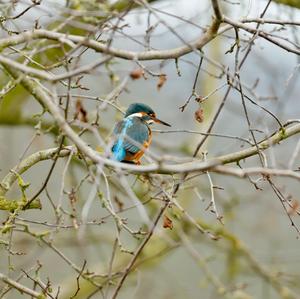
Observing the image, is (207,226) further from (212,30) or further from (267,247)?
(212,30)

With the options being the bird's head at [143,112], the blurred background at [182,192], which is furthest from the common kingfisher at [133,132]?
the blurred background at [182,192]

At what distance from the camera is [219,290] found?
4594 mm

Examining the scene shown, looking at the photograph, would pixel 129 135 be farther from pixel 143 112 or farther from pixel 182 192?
pixel 182 192

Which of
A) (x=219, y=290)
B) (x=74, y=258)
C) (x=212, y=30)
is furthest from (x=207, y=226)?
(x=212, y=30)

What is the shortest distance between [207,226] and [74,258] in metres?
2.43

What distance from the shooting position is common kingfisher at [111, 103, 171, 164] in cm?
352

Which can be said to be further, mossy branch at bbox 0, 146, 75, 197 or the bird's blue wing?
the bird's blue wing

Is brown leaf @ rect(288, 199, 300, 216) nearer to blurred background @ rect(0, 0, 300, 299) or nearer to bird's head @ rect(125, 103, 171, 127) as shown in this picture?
bird's head @ rect(125, 103, 171, 127)

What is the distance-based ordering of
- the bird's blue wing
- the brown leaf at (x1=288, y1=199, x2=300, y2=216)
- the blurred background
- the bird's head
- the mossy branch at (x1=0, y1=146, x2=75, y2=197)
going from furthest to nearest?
the blurred background
the bird's head
the bird's blue wing
the mossy branch at (x1=0, y1=146, x2=75, y2=197)
the brown leaf at (x1=288, y1=199, x2=300, y2=216)

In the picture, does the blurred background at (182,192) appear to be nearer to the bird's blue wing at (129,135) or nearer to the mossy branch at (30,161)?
the bird's blue wing at (129,135)

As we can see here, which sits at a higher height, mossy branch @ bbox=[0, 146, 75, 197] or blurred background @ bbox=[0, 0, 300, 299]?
blurred background @ bbox=[0, 0, 300, 299]

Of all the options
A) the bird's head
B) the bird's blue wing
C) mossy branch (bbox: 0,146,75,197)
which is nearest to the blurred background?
the bird's head

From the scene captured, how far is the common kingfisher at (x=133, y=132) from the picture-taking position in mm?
3516

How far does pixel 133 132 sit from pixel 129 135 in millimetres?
44
